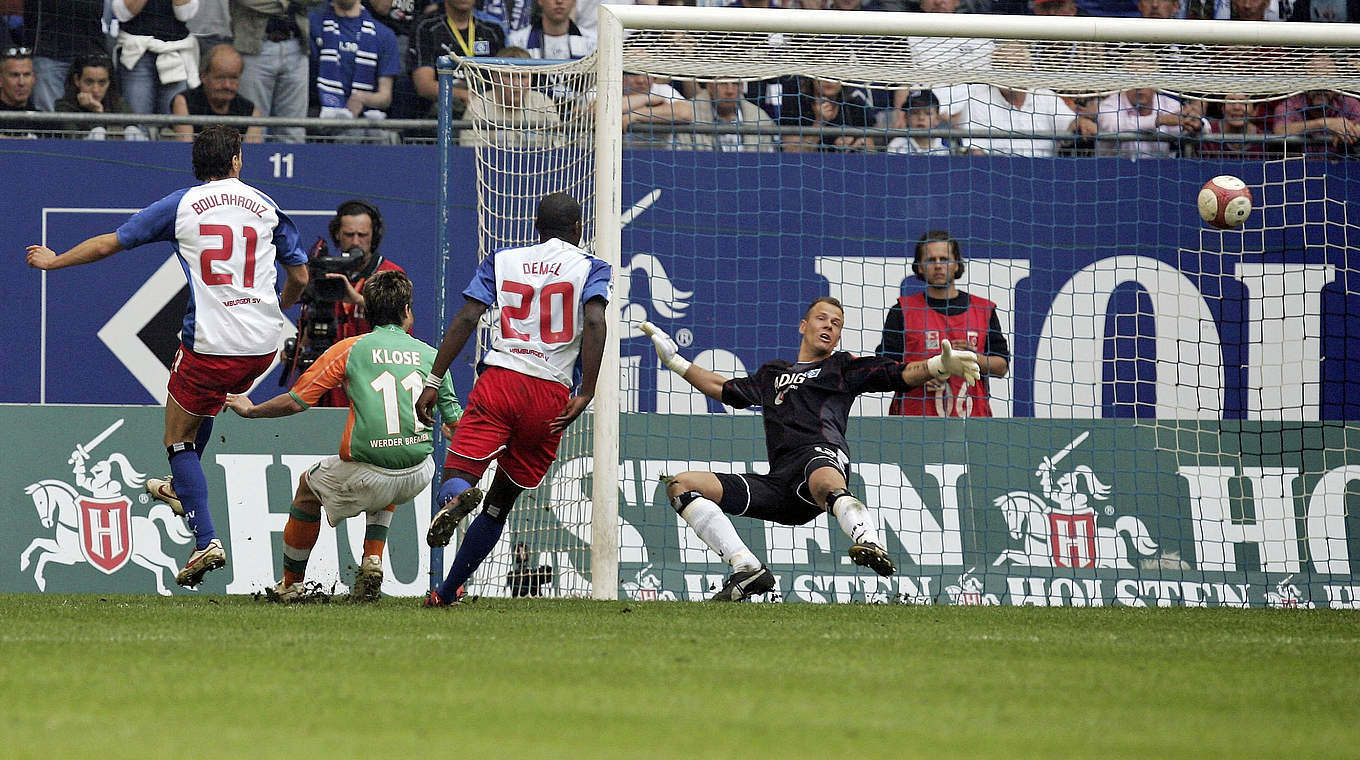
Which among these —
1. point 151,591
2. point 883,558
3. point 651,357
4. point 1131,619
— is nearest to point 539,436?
point 883,558

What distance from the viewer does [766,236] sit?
11.6m

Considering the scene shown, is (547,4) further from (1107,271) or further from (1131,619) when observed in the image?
(1131,619)

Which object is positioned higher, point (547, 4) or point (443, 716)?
point (547, 4)

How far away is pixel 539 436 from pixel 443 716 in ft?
10.5

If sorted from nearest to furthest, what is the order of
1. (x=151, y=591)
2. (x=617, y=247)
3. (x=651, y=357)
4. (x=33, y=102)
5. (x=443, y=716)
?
(x=443, y=716), (x=617, y=247), (x=151, y=591), (x=651, y=357), (x=33, y=102)

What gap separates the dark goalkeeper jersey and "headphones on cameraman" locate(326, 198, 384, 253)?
4.01 meters

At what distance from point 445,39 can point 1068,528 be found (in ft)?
21.4

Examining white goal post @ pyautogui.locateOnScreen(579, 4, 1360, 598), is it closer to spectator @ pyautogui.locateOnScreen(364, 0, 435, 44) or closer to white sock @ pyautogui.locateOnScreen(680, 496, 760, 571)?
white sock @ pyautogui.locateOnScreen(680, 496, 760, 571)

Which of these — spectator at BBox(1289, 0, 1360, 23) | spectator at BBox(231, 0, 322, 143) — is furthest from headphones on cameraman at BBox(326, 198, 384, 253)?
spectator at BBox(1289, 0, 1360, 23)

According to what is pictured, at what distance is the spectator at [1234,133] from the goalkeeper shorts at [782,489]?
17.1 feet

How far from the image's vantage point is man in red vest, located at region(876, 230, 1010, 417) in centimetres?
1061

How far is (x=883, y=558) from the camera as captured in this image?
23.3 feet

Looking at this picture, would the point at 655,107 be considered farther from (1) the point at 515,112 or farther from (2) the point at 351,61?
(2) the point at 351,61

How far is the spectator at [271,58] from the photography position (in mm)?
12492
